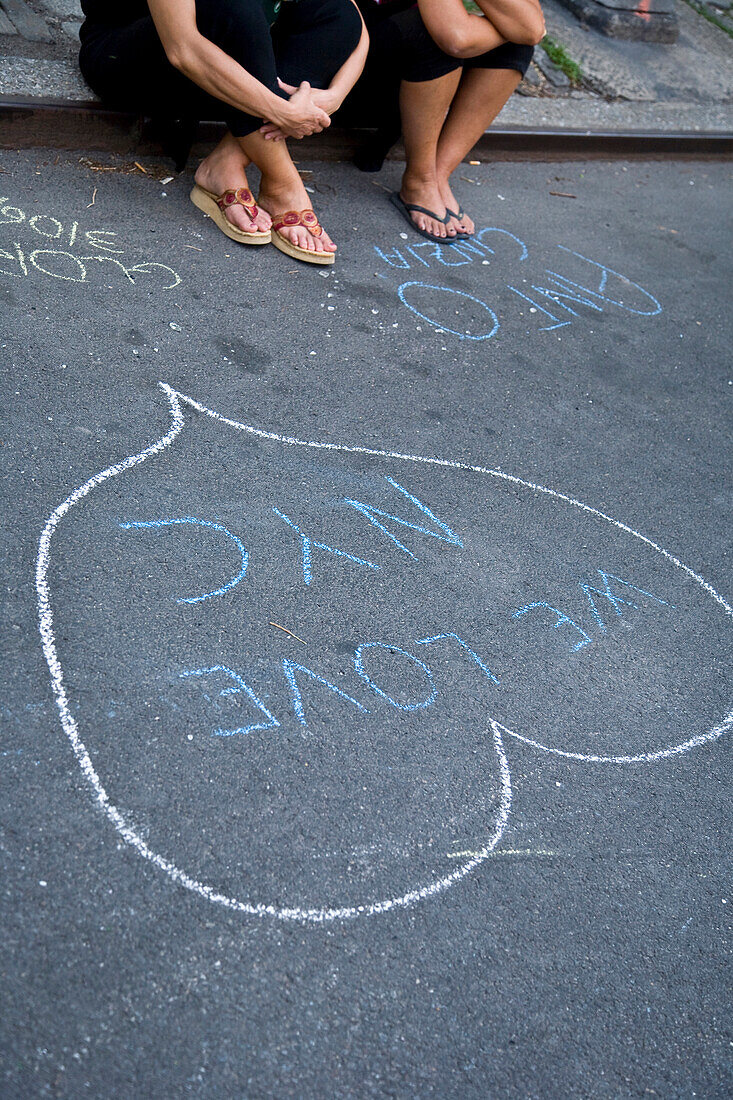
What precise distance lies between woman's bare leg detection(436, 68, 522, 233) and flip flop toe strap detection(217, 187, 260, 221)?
2.94ft

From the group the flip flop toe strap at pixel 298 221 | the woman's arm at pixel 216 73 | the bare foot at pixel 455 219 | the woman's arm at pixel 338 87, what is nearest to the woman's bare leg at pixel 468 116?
the bare foot at pixel 455 219

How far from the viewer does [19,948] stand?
57.6 inches

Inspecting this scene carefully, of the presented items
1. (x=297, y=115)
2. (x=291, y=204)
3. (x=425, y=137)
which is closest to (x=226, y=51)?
(x=297, y=115)

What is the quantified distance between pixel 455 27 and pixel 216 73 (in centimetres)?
98

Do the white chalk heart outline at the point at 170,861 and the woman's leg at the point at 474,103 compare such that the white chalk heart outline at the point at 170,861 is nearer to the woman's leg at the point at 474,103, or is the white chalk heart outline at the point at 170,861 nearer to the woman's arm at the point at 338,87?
the woman's arm at the point at 338,87

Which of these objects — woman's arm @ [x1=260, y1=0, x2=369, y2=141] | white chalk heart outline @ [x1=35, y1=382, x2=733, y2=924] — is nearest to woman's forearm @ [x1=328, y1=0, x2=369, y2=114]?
woman's arm @ [x1=260, y1=0, x2=369, y2=141]

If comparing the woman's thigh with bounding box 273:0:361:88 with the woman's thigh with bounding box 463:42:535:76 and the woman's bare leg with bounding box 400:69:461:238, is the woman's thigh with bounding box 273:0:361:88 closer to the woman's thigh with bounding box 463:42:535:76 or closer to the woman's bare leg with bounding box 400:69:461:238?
the woman's bare leg with bounding box 400:69:461:238

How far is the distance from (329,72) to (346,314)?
36.0 inches

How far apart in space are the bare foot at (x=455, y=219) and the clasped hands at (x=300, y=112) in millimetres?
738

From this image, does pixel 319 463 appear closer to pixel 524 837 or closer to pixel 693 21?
pixel 524 837

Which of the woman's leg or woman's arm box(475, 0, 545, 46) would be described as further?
the woman's leg

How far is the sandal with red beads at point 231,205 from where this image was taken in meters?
3.27

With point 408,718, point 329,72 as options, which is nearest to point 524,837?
point 408,718

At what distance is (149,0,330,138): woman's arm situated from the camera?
2883mm
